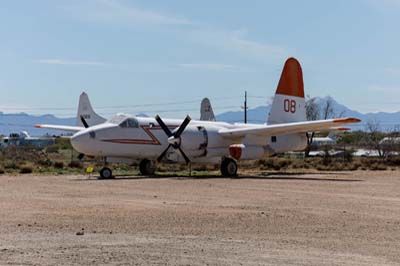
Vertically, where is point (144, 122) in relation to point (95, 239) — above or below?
above

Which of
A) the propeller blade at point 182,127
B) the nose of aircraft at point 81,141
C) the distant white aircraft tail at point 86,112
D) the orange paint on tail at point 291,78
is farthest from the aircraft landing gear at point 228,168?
the distant white aircraft tail at point 86,112

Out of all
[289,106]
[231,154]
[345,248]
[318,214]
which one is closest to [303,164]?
[289,106]

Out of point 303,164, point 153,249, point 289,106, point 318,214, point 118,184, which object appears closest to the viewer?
point 153,249

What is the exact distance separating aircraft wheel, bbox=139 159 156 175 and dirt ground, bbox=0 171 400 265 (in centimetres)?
1151

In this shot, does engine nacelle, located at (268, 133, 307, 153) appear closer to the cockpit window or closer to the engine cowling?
the engine cowling

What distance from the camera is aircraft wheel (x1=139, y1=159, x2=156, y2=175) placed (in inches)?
1414

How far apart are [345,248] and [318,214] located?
16.6ft

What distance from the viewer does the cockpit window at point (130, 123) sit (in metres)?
34.0

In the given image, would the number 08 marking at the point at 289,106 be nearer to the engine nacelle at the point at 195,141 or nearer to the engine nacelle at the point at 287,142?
the engine nacelle at the point at 287,142

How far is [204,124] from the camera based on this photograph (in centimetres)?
3603

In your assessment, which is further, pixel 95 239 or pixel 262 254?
pixel 95 239

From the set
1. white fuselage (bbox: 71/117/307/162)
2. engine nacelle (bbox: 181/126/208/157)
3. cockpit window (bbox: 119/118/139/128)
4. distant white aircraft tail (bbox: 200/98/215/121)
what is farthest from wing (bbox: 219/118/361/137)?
distant white aircraft tail (bbox: 200/98/215/121)

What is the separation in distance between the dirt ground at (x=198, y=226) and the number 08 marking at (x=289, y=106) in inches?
606

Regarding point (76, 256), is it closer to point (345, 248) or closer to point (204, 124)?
point (345, 248)
